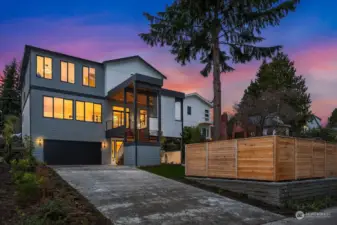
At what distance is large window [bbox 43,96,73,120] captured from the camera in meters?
19.2

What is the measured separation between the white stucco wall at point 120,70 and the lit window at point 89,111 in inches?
63.8

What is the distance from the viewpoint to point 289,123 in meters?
32.0

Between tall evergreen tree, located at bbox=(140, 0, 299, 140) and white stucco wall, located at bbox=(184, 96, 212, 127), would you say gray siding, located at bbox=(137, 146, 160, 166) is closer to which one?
tall evergreen tree, located at bbox=(140, 0, 299, 140)

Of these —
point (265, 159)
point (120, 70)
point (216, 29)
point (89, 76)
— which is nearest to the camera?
point (265, 159)

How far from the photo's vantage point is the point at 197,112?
29609 mm

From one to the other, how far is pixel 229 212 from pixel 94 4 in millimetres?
13399

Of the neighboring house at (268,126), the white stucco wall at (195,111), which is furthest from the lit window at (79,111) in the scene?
the neighboring house at (268,126)

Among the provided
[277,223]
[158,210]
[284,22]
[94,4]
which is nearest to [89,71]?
[94,4]

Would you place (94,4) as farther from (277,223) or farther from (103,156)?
(277,223)

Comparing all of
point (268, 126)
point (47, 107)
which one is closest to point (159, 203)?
point (47, 107)

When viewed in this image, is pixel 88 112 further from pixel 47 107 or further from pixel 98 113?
pixel 47 107

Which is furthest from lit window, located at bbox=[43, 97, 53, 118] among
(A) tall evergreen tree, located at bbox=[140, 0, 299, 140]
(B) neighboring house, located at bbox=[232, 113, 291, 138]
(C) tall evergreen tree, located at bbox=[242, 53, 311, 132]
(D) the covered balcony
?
(C) tall evergreen tree, located at bbox=[242, 53, 311, 132]

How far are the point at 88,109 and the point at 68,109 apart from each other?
1480 millimetres

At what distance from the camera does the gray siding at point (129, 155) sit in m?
17.9
